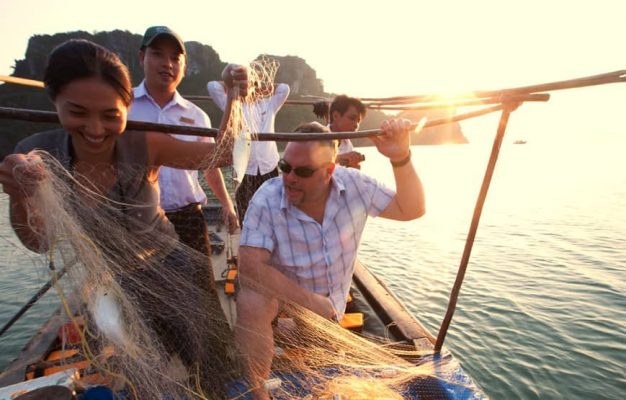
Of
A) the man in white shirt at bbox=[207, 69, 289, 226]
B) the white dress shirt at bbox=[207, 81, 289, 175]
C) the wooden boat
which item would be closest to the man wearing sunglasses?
the wooden boat

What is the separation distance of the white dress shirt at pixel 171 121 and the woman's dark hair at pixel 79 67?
137cm

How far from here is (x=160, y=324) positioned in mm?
2584

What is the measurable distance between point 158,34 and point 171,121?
746mm

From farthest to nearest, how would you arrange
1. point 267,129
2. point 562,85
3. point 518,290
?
point 518,290, point 267,129, point 562,85

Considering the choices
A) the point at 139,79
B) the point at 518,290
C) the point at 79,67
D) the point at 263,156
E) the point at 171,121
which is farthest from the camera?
the point at 139,79

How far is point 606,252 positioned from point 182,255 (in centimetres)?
1374

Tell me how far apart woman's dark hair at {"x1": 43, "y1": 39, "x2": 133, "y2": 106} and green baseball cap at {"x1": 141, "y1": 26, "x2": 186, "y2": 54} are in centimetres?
133

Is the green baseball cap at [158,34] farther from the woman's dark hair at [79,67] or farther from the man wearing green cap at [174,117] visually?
the woman's dark hair at [79,67]

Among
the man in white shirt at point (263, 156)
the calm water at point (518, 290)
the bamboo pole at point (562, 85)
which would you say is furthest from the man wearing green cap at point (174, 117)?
the bamboo pole at point (562, 85)

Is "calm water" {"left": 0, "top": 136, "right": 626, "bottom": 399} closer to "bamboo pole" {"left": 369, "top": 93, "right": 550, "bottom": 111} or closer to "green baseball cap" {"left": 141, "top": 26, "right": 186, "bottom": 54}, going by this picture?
"green baseball cap" {"left": 141, "top": 26, "right": 186, "bottom": 54}

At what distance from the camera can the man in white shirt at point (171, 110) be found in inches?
119

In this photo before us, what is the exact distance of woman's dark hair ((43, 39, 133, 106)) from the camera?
5.48 feet

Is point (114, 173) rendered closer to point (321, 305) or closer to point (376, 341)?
point (321, 305)

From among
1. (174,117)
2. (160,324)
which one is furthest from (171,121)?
(160,324)
